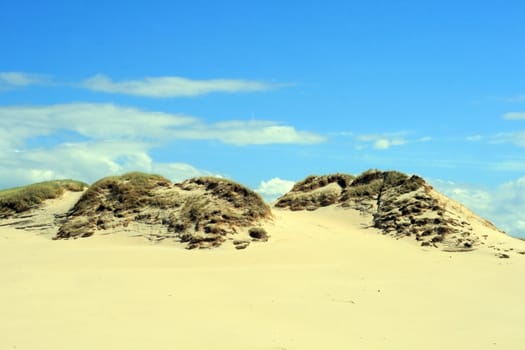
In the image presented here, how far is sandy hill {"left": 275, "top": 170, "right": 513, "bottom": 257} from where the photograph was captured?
62.6 feet

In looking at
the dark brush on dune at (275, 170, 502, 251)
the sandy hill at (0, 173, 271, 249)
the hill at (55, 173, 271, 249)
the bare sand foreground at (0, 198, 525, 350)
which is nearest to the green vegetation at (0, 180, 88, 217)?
the sandy hill at (0, 173, 271, 249)

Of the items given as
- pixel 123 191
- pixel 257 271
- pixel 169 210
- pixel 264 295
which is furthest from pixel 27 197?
pixel 264 295

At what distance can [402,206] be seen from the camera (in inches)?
846

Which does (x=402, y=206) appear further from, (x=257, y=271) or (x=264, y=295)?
(x=264, y=295)

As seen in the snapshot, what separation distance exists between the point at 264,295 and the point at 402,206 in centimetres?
1084

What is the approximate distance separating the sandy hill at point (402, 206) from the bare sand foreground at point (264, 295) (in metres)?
0.82

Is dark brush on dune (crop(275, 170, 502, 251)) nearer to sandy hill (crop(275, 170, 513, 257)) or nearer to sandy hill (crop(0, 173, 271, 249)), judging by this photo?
sandy hill (crop(275, 170, 513, 257))

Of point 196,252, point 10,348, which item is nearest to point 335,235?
point 196,252

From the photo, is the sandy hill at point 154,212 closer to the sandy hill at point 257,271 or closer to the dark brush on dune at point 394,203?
the sandy hill at point 257,271

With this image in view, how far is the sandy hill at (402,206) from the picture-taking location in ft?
62.6

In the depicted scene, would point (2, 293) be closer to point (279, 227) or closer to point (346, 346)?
point (346, 346)

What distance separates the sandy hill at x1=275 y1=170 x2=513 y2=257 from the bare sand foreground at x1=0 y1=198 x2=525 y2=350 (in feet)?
2.68

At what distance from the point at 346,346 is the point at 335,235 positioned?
34.9ft

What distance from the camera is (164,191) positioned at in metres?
21.3
